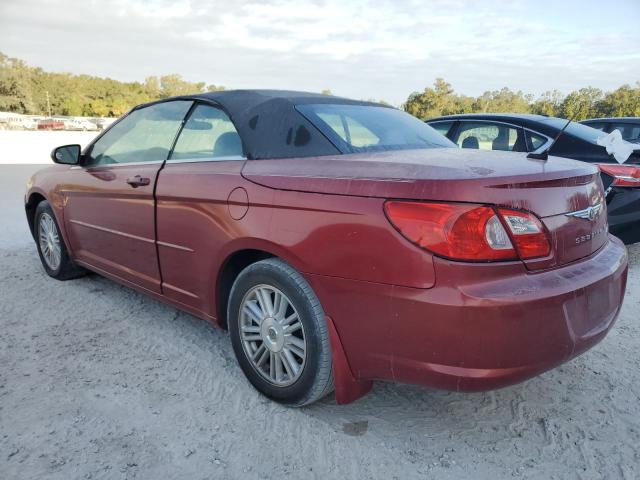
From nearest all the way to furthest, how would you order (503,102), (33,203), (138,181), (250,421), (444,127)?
(250,421)
(138,181)
(33,203)
(444,127)
(503,102)

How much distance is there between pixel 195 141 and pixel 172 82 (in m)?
98.4

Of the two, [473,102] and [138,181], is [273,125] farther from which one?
[473,102]

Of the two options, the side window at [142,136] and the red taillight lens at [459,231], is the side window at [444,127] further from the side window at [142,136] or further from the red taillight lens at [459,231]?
the red taillight lens at [459,231]

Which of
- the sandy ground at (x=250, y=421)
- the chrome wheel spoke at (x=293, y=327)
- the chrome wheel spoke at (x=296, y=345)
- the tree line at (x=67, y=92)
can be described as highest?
Result: the tree line at (x=67, y=92)

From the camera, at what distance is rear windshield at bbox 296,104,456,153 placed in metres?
2.53

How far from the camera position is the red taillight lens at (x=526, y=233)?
1.84m

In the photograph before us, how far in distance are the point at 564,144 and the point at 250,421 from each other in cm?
425

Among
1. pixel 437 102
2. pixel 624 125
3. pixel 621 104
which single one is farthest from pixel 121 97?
pixel 624 125

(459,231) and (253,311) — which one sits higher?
(459,231)

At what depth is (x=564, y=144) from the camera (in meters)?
5.02

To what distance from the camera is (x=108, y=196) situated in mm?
3328

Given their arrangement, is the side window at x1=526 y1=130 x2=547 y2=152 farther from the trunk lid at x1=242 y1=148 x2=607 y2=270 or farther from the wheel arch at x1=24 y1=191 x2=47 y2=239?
the wheel arch at x1=24 y1=191 x2=47 y2=239

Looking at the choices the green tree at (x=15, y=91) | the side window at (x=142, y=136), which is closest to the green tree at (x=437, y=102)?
the side window at (x=142, y=136)

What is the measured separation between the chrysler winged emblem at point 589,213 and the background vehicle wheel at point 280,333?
3.69 ft
